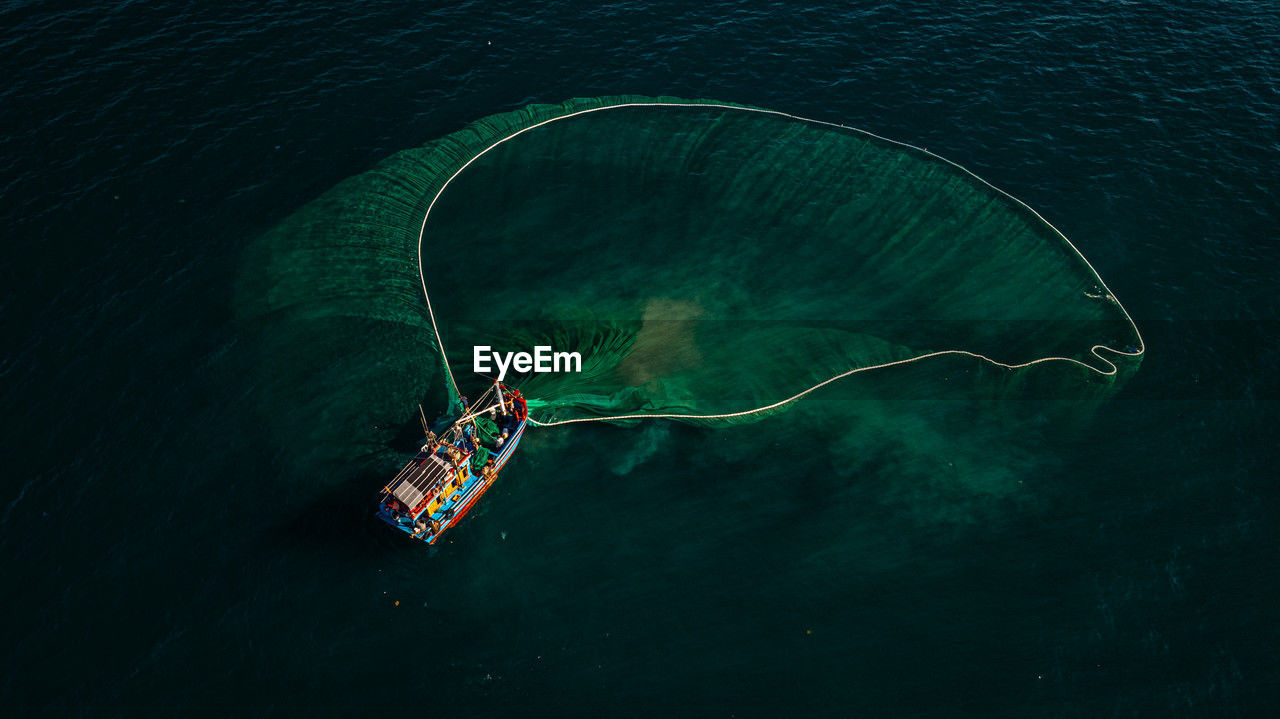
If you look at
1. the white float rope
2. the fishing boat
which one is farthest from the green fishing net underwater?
the fishing boat

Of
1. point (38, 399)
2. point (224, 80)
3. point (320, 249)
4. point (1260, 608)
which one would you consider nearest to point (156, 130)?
point (224, 80)

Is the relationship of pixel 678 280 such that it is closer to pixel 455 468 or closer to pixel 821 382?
pixel 821 382

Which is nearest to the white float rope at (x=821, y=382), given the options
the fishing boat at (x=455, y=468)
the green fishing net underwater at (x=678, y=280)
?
the green fishing net underwater at (x=678, y=280)

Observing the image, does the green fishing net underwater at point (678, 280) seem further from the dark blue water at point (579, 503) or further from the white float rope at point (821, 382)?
the dark blue water at point (579, 503)

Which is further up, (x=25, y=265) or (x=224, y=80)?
(x=224, y=80)

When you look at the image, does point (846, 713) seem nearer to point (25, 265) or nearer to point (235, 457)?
point (235, 457)

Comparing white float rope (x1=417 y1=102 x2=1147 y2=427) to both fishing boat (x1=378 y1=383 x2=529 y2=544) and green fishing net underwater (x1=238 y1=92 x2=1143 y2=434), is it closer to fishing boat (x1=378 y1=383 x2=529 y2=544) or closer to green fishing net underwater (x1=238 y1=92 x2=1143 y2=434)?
green fishing net underwater (x1=238 y1=92 x2=1143 y2=434)
